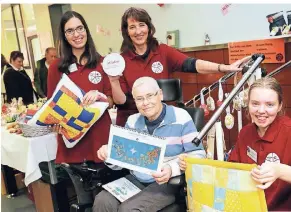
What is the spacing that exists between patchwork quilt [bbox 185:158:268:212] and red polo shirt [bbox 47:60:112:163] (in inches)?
32.0

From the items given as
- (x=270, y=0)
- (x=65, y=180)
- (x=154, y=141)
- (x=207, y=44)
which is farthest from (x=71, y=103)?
(x=207, y=44)

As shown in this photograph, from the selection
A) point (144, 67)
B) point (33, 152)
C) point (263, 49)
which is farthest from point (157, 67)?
point (263, 49)

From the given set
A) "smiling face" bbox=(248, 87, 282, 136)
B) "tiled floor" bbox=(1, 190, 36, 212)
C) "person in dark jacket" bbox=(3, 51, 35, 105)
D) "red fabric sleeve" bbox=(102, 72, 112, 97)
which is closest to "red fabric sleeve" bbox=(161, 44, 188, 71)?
"red fabric sleeve" bbox=(102, 72, 112, 97)

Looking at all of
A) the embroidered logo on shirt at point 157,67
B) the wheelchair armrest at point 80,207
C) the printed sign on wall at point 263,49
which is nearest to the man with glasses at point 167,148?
the wheelchair armrest at point 80,207

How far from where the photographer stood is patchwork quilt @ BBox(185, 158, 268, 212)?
1.19 metres

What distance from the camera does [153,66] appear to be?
209 cm

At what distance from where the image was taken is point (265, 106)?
1342 millimetres

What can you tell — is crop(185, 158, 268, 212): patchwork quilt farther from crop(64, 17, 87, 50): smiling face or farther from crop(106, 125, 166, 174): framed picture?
crop(64, 17, 87, 50): smiling face

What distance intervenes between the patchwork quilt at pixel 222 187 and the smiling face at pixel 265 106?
10.5 inches

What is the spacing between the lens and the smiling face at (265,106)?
1.34 m

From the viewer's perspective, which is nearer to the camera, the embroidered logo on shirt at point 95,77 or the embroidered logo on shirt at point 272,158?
the embroidered logo on shirt at point 272,158

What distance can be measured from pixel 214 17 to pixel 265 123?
2371 mm

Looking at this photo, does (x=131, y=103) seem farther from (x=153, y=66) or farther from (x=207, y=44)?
(x=207, y=44)

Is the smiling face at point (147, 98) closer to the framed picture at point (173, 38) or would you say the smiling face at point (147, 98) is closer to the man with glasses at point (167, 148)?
the man with glasses at point (167, 148)
